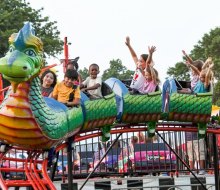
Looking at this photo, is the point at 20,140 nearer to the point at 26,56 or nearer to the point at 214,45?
the point at 26,56

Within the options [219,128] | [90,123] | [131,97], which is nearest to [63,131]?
[90,123]

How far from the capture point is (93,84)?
725 centimetres

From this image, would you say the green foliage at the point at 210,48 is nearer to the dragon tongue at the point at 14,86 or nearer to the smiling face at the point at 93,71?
the smiling face at the point at 93,71

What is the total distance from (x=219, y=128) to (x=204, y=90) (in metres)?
0.96

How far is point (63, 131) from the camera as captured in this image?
5984mm

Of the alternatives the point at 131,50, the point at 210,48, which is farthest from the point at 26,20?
the point at 131,50

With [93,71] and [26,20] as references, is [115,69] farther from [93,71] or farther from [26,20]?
[93,71]

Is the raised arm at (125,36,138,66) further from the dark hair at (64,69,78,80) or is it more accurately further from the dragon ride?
the dark hair at (64,69,78,80)

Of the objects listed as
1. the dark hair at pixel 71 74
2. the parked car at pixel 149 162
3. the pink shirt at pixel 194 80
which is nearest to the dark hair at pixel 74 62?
the dark hair at pixel 71 74

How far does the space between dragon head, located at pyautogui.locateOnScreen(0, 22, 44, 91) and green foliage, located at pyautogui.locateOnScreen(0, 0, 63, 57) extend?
64.6 feet

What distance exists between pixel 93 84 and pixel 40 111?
1.78m

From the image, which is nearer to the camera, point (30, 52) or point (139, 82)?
point (30, 52)

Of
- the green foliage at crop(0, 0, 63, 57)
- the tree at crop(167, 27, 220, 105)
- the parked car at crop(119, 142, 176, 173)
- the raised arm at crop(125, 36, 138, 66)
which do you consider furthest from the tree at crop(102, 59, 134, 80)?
the raised arm at crop(125, 36, 138, 66)

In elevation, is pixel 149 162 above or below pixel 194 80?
below
